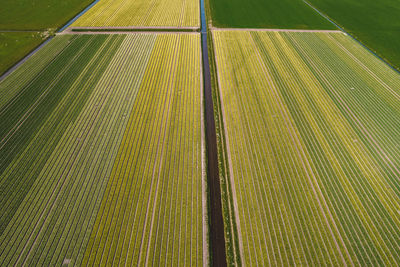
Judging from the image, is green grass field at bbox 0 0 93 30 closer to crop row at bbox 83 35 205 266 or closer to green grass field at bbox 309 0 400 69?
crop row at bbox 83 35 205 266

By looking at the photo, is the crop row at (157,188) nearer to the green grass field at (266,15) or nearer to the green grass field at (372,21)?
the green grass field at (266,15)

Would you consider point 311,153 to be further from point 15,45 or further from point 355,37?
point 15,45

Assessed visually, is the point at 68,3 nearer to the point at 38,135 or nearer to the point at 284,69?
the point at 38,135

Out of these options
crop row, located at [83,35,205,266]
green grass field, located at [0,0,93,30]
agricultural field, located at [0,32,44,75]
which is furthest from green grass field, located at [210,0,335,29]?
agricultural field, located at [0,32,44,75]

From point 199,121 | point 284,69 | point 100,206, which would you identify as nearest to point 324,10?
point 284,69

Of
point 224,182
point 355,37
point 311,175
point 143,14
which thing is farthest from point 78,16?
point 355,37
